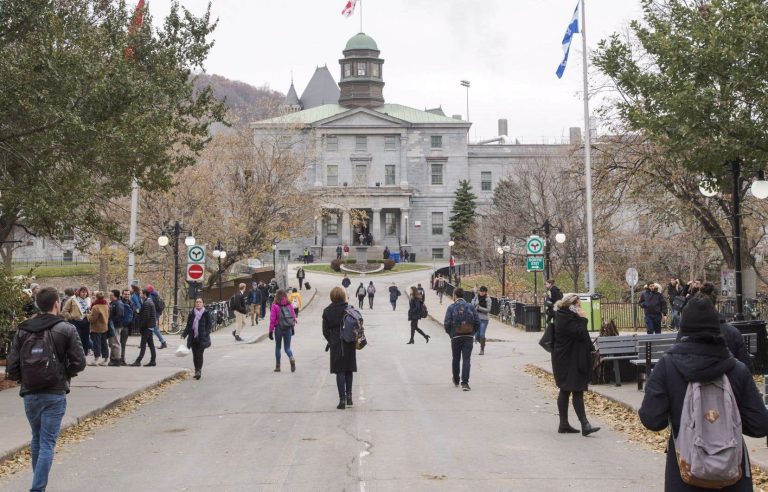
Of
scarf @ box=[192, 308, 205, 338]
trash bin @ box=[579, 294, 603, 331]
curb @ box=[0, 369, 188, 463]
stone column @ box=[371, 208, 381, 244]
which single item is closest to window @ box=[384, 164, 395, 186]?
stone column @ box=[371, 208, 381, 244]

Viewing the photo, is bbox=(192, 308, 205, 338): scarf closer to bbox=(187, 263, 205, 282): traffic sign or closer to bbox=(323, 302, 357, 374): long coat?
bbox=(323, 302, 357, 374): long coat

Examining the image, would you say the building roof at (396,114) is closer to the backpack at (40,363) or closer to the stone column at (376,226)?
the stone column at (376,226)

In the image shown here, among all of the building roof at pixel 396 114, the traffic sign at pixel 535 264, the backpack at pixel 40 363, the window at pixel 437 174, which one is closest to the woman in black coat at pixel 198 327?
the backpack at pixel 40 363

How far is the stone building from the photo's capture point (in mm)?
96312

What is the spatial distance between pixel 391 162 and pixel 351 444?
296 ft

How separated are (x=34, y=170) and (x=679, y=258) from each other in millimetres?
40500

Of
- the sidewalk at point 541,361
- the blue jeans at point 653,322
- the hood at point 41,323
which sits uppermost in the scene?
the hood at point 41,323

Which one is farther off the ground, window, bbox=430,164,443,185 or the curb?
window, bbox=430,164,443,185

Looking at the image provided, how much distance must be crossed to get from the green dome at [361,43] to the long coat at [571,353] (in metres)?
95.2

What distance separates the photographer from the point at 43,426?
788cm

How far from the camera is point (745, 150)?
14.2 metres

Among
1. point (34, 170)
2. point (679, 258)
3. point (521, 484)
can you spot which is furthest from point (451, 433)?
point (679, 258)

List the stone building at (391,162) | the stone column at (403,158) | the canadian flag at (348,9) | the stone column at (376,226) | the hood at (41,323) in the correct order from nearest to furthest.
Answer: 1. the hood at (41,323)
2. the canadian flag at (348,9)
3. the stone column at (376,226)
4. the stone building at (391,162)
5. the stone column at (403,158)

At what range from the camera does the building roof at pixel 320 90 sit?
15200 centimetres
